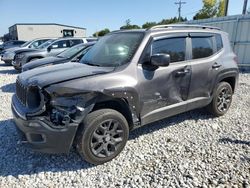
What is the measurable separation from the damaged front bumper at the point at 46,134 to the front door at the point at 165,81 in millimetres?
1195

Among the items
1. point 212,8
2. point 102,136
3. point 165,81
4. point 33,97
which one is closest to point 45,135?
point 33,97

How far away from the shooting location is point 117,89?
123 inches

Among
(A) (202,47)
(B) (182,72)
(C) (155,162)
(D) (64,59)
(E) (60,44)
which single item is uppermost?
(A) (202,47)

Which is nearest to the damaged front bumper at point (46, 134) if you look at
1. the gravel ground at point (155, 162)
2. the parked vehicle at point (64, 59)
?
the gravel ground at point (155, 162)

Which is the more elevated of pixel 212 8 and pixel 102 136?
pixel 212 8

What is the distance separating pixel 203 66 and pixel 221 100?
1.11 meters

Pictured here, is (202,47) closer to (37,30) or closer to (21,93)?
(21,93)

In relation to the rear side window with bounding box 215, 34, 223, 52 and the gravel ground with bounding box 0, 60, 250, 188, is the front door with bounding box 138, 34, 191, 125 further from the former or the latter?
the rear side window with bounding box 215, 34, 223, 52

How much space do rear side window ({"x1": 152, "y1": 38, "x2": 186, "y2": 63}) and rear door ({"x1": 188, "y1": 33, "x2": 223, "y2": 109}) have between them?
214 mm

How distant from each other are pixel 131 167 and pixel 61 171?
3.22ft

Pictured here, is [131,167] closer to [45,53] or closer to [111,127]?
[111,127]

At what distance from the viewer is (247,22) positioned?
10812 mm

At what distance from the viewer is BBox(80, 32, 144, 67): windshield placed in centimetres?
354

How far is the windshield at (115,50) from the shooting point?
11.6 feet
